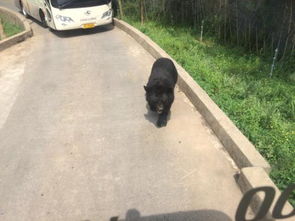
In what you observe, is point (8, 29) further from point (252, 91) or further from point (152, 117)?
point (252, 91)

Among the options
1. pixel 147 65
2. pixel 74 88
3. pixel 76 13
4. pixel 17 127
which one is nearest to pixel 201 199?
pixel 17 127

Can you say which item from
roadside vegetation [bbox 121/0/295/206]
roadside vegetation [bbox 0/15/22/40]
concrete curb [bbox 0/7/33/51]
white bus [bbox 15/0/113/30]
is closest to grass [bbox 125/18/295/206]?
roadside vegetation [bbox 121/0/295/206]

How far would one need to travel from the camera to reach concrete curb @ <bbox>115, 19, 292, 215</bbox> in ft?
12.1

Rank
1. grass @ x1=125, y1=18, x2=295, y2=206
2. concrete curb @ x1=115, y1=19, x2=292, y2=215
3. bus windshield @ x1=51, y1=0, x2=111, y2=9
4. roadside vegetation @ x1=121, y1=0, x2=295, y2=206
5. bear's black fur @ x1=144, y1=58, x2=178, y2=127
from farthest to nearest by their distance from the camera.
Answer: bus windshield @ x1=51, y1=0, x2=111, y2=9 → bear's black fur @ x1=144, y1=58, x2=178, y2=127 → roadside vegetation @ x1=121, y1=0, x2=295, y2=206 → grass @ x1=125, y1=18, x2=295, y2=206 → concrete curb @ x1=115, y1=19, x2=292, y2=215

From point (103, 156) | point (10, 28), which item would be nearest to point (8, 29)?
point (10, 28)

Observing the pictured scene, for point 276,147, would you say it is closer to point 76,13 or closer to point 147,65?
point 147,65

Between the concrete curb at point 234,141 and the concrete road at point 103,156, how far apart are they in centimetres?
15

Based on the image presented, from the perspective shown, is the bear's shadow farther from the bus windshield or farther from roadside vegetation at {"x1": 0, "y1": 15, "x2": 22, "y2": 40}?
roadside vegetation at {"x1": 0, "y1": 15, "x2": 22, "y2": 40}

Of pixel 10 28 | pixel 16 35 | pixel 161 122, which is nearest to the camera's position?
pixel 161 122

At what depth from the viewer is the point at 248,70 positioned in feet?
23.4

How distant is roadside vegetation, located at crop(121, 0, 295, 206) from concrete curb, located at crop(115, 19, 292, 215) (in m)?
0.26

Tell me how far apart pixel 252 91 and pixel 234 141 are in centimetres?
206

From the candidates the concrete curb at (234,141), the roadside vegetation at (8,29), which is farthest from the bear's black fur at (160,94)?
the roadside vegetation at (8,29)

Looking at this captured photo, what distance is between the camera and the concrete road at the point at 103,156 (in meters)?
3.77
